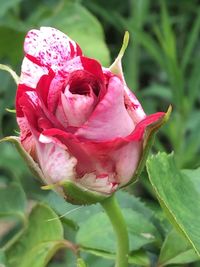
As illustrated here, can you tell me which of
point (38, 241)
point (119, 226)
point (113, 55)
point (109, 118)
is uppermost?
point (109, 118)

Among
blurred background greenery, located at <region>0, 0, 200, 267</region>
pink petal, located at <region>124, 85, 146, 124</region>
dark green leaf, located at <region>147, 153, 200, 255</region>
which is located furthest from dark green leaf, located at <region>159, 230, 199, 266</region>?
blurred background greenery, located at <region>0, 0, 200, 267</region>

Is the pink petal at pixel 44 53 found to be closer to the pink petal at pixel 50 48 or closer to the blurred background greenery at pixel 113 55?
the pink petal at pixel 50 48

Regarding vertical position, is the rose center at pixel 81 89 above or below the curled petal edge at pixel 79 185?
above

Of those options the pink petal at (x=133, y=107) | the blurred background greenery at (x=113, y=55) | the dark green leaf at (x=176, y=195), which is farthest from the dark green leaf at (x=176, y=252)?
the blurred background greenery at (x=113, y=55)

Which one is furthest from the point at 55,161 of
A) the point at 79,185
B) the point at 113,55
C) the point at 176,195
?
the point at 113,55

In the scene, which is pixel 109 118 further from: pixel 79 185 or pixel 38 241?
pixel 38 241
